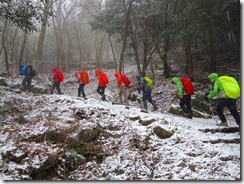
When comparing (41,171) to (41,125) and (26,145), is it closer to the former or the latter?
(26,145)

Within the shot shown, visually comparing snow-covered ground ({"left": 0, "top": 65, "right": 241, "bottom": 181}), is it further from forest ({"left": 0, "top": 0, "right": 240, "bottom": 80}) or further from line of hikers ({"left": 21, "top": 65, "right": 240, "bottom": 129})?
forest ({"left": 0, "top": 0, "right": 240, "bottom": 80})

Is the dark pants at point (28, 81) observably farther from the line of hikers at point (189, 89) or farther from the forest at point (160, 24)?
the forest at point (160, 24)

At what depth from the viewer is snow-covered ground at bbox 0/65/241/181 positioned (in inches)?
259

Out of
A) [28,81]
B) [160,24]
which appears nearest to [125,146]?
[28,81]

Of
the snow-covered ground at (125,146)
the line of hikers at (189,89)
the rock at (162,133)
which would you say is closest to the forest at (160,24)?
the line of hikers at (189,89)

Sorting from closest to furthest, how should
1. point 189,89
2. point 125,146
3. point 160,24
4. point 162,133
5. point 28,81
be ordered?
1. point 125,146
2. point 162,133
3. point 189,89
4. point 28,81
5. point 160,24

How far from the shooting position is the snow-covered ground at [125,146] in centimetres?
659

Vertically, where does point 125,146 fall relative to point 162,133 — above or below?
below

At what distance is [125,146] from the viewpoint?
25.7 ft

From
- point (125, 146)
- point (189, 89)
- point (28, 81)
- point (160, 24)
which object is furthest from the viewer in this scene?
point (160, 24)

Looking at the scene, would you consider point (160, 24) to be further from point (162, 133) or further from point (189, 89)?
point (162, 133)

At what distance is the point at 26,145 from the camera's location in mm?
7523

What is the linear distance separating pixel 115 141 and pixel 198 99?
27.0 ft

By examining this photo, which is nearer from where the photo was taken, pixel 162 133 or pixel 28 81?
pixel 162 133
